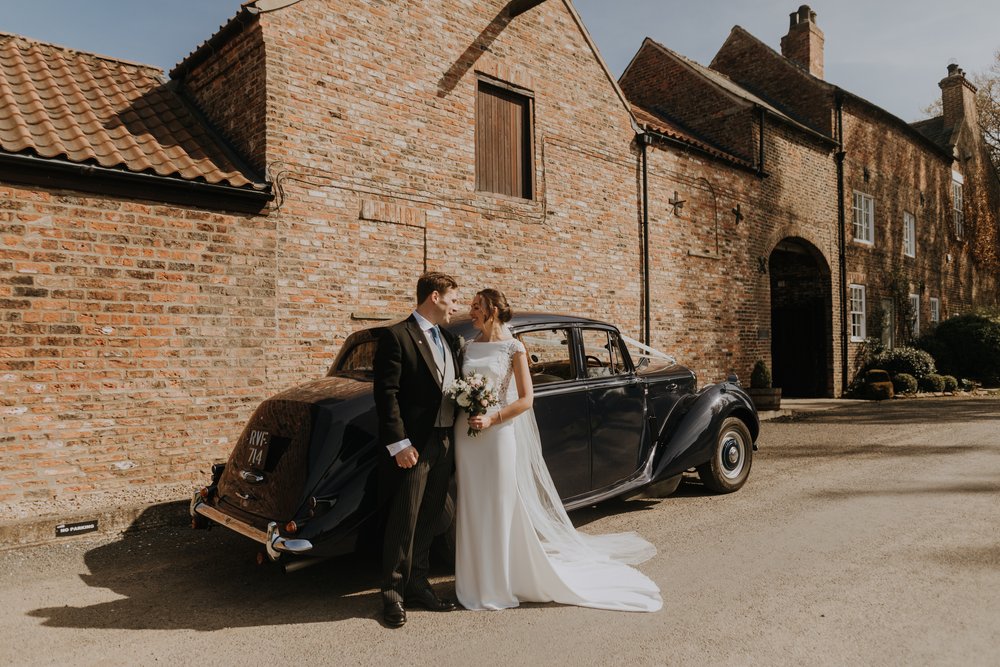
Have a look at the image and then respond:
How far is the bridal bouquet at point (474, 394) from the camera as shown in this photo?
3773mm

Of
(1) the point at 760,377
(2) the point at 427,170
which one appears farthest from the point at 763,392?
(2) the point at 427,170

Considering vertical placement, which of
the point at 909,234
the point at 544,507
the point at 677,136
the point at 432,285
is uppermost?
the point at 677,136

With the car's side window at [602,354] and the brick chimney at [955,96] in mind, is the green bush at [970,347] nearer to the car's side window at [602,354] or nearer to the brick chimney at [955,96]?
the brick chimney at [955,96]

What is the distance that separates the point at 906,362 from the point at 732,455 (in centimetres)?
1367

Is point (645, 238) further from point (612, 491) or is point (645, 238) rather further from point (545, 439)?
point (545, 439)

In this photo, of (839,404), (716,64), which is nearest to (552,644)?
(839,404)

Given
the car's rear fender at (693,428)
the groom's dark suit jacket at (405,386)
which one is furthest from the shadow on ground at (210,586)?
the groom's dark suit jacket at (405,386)

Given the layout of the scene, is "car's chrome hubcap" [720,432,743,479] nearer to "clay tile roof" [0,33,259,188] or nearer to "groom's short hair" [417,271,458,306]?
"groom's short hair" [417,271,458,306]

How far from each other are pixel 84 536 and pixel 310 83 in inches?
212

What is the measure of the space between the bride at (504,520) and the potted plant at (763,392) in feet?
31.9

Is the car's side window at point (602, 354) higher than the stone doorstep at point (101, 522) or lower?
higher

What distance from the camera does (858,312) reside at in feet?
59.9

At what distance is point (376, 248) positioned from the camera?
27.0 ft

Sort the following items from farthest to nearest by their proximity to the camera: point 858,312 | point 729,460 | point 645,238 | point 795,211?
point 858,312 → point 795,211 → point 645,238 → point 729,460
